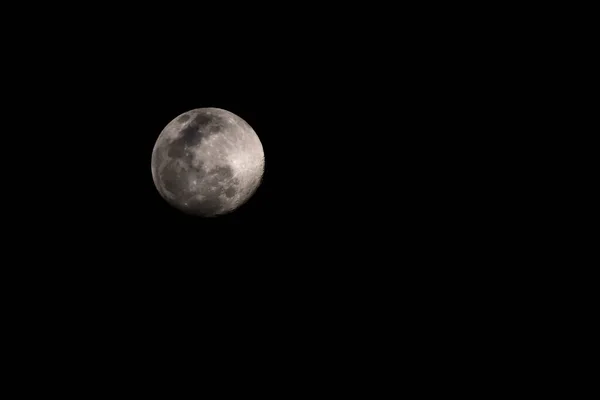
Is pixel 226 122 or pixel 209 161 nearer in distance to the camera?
pixel 209 161

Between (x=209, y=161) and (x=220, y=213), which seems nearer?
(x=209, y=161)

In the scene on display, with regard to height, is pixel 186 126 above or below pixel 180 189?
above

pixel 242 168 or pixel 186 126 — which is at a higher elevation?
pixel 186 126

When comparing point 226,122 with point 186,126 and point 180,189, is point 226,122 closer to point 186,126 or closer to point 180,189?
point 186,126

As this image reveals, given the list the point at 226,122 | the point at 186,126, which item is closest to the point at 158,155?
the point at 186,126

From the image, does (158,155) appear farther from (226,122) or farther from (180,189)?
(226,122)

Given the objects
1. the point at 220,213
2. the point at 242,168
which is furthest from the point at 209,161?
the point at 220,213
